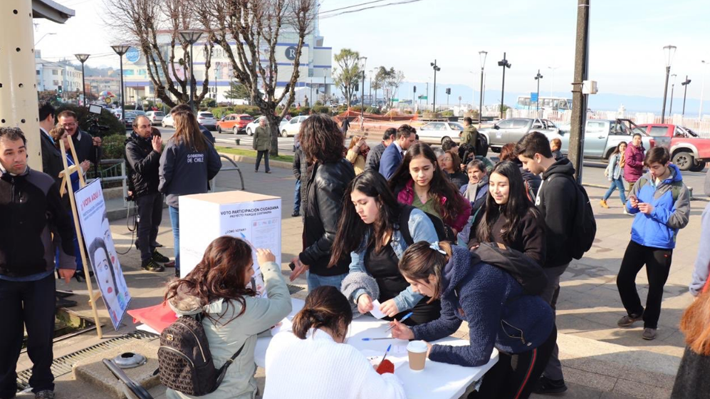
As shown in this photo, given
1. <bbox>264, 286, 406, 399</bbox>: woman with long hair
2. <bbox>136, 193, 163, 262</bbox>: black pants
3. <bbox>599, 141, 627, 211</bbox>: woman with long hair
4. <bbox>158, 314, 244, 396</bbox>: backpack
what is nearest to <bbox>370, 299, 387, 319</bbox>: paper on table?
<bbox>264, 286, 406, 399</bbox>: woman with long hair

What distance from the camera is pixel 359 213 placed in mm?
3590

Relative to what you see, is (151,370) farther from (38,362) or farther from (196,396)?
(196,396)

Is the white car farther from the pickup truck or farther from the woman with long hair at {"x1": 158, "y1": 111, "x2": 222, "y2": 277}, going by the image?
the woman with long hair at {"x1": 158, "y1": 111, "x2": 222, "y2": 277}

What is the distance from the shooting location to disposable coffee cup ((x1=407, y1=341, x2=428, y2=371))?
9.34 ft

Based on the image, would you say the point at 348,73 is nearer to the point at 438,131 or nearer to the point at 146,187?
the point at 438,131

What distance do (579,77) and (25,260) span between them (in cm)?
825

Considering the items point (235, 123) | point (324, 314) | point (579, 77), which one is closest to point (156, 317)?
point (324, 314)

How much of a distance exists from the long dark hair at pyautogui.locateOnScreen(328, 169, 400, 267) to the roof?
4.61 metres

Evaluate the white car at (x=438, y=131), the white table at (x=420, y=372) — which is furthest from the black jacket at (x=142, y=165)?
the white car at (x=438, y=131)

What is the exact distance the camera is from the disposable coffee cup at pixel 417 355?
112 inches

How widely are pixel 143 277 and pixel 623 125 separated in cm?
2098

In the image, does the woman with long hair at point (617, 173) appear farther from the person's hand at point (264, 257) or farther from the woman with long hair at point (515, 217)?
the person's hand at point (264, 257)

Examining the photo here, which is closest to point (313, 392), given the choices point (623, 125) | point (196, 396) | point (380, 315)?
point (196, 396)

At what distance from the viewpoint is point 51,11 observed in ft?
21.1
